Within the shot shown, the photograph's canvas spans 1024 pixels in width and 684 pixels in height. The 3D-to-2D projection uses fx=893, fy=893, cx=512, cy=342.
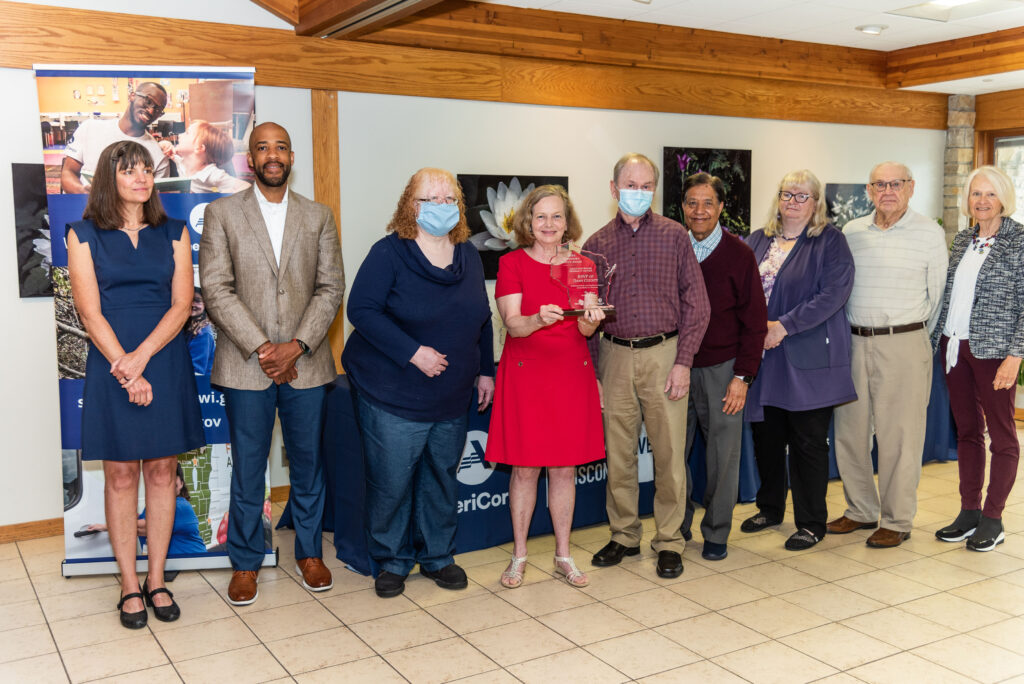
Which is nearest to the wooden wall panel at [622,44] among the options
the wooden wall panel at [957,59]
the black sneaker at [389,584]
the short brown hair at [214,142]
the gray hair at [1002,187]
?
the wooden wall panel at [957,59]

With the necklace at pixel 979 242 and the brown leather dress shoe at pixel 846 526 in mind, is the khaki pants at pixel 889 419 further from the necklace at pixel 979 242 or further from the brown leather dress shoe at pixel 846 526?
the necklace at pixel 979 242

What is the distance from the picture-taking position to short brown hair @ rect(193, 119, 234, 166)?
4013mm

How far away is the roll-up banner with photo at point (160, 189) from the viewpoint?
153 inches

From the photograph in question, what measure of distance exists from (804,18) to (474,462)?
13.1ft

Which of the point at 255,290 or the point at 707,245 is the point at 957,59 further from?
the point at 255,290

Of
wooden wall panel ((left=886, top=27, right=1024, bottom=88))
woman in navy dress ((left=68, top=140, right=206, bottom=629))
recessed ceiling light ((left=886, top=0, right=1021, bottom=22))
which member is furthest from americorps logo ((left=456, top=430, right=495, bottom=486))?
wooden wall panel ((left=886, top=27, right=1024, bottom=88))

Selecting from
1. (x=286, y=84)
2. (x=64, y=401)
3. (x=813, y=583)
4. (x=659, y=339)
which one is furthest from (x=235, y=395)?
(x=813, y=583)

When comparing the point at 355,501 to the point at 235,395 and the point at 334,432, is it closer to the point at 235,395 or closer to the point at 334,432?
the point at 334,432

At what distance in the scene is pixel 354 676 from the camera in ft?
10.1

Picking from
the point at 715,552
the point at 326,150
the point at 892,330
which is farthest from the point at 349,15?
the point at 715,552

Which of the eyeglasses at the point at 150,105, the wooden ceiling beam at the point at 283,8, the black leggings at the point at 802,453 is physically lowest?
the black leggings at the point at 802,453

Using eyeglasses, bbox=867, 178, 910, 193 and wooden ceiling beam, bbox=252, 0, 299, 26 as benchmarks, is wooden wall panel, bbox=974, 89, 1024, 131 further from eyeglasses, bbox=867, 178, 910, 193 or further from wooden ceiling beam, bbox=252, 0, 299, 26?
wooden ceiling beam, bbox=252, 0, 299, 26

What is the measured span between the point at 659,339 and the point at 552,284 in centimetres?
57

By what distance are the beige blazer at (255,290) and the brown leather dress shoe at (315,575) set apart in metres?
0.81
